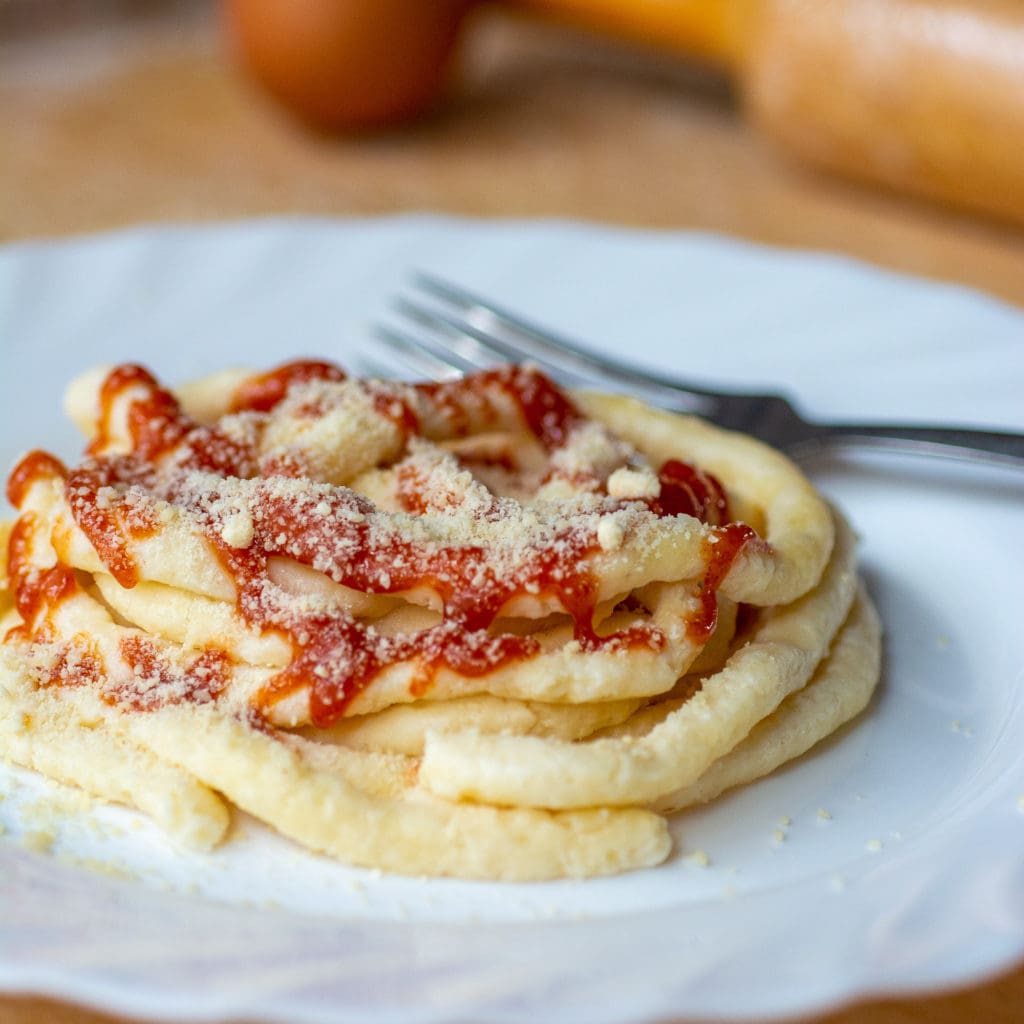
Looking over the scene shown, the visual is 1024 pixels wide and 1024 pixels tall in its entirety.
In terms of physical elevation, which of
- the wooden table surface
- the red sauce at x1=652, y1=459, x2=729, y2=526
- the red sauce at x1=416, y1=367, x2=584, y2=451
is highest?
the red sauce at x1=652, y1=459, x2=729, y2=526

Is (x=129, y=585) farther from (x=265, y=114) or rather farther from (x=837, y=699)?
(x=265, y=114)

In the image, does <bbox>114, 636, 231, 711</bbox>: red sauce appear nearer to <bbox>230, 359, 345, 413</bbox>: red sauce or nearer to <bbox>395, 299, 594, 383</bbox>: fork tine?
<bbox>230, 359, 345, 413</bbox>: red sauce


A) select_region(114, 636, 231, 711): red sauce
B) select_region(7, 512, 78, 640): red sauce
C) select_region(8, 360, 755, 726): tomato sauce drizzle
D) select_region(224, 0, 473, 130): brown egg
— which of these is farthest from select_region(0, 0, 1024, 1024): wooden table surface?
select_region(114, 636, 231, 711): red sauce

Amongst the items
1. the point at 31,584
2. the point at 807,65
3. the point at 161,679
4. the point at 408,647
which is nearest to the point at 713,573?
the point at 408,647

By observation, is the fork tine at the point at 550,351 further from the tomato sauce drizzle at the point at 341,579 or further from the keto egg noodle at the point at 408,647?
the tomato sauce drizzle at the point at 341,579

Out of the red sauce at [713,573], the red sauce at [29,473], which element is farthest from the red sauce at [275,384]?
the red sauce at [713,573]

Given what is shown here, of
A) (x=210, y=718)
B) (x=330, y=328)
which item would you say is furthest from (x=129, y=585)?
(x=330, y=328)
